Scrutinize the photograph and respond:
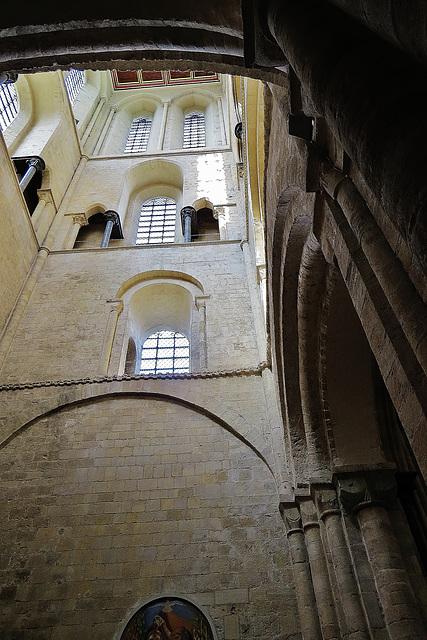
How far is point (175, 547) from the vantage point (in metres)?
5.11

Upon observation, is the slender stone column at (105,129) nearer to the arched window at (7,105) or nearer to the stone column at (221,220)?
the arched window at (7,105)

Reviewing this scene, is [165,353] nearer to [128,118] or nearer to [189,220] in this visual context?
[189,220]

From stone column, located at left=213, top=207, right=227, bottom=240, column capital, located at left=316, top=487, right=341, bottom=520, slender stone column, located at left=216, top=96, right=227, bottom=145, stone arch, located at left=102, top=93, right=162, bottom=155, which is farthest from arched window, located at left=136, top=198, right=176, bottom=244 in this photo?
column capital, located at left=316, top=487, right=341, bottom=520

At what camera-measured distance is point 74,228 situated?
11.5 metres

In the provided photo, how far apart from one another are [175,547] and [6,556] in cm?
180

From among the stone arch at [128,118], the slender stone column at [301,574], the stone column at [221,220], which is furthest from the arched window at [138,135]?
the slender stone column at [301,574]

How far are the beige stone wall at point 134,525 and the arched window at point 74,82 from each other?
14.2 metres

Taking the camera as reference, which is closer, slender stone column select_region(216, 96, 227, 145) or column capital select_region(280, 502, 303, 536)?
column capital select_region(280, 502, 303, 536)

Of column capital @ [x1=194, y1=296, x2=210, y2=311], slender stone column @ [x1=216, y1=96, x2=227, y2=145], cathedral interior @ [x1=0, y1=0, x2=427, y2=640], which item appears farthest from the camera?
slender stone column @ [x1=216, y1=96, x2=227, y2=145]

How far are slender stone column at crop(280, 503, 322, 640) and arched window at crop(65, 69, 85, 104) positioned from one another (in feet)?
52.9

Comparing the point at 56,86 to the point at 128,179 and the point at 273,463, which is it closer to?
the point at 128,179

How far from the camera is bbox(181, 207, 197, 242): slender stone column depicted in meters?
11.4

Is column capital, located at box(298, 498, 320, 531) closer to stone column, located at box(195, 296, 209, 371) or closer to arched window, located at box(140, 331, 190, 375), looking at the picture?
stone column, located at box(195, 296, 209, 371)

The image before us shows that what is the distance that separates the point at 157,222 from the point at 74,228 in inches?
88.3
